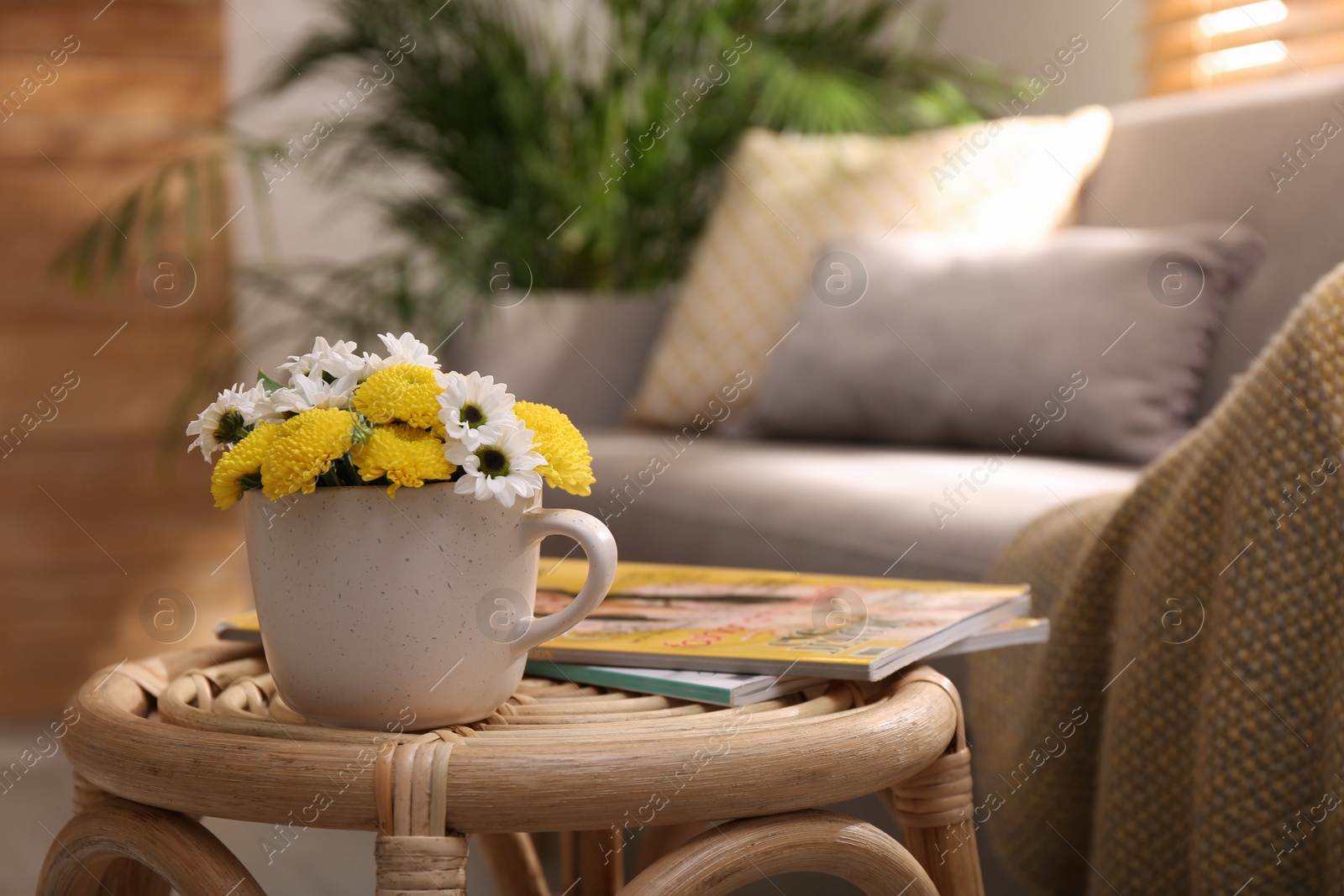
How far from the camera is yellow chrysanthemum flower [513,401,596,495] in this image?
51cm

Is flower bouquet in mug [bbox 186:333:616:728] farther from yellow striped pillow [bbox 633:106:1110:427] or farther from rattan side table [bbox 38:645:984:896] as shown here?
yellow striped pillow [bbox 633:106:1110:427]

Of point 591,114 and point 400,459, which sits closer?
point 400,459

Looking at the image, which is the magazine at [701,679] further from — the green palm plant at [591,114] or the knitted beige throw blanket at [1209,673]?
the green palm plant at [591,114]

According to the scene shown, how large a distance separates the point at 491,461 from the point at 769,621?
0.20 m

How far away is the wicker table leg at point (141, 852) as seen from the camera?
473 millimetres

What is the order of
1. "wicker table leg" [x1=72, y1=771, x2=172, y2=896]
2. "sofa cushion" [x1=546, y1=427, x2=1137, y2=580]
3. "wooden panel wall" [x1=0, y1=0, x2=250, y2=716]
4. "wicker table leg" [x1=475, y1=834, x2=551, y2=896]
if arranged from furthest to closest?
"wooden panel wall" [x1=0, y1=0, x2=250, y2=716], "sofa cushion" [x1=546, y1=427, x2=1137, y2=580], "wicker table leg" [x1=475, y1=834, x2=551, y2=896], "wicker table leg" [x1=72, y1=771, x2=172, y2=896]

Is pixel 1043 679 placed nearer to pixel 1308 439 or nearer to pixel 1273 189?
pixel 1308 439

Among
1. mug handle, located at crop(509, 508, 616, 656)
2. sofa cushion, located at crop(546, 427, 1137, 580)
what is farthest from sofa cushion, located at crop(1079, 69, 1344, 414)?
mug handle, located at crop(509, 508, 616, 656)

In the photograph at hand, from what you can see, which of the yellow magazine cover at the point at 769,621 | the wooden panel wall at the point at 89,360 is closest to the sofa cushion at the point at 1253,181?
the yellow magazine cover at the point at 769,621

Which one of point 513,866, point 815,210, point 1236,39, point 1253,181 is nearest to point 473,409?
point 513,866

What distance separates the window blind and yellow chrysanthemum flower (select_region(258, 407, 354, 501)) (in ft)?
5.96

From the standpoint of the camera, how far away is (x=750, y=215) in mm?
1813

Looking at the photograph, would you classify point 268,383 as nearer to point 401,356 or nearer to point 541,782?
point 401,356

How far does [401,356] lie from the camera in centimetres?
52
